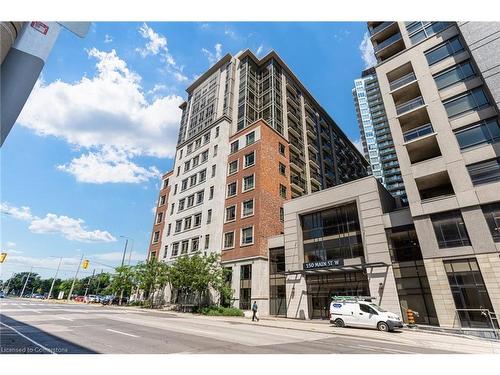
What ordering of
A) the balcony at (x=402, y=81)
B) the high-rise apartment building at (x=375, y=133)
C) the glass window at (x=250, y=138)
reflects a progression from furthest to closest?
the high-rise apartment building at (x=375, y=133)
the glass window at (x=250, y=138)
the balcony at (x=402, y=81)

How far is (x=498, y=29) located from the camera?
70.3 feet

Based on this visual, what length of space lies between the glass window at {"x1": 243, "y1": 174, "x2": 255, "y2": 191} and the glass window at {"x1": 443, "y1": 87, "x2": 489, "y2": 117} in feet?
74.0

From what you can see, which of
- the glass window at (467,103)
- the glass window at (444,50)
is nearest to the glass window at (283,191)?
the glass window at (467,103)

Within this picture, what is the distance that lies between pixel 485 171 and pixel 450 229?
5.17 m

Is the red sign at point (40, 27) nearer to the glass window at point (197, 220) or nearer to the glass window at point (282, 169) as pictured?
the glass window at point (282, 169)

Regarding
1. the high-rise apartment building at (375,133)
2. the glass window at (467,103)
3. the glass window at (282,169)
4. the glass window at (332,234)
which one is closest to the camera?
the glass window at (467,103)

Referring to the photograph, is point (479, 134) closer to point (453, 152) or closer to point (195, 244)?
point (453, 152)

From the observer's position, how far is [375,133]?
102 m

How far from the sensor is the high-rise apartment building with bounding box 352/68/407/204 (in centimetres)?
8962

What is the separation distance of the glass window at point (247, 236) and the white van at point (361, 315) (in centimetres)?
1437

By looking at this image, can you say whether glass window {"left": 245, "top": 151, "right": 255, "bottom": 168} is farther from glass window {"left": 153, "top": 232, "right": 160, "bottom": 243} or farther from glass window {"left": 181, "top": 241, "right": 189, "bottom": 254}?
glass window {"left": 153, "top": 232, "right": 160, "bottom": 243}

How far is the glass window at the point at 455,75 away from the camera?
23594mm

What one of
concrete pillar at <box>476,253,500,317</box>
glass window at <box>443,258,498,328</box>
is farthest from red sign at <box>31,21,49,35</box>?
concrete pillar at <box>476,253,500,317</box>

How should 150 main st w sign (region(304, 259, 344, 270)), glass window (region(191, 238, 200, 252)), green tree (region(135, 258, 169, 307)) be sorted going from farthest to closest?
glass window (region(191, 238, 200, 252)), green tree (region(135, 258, 169, 307)), 150 main st w sign (region(304, 259, 344, 270))
